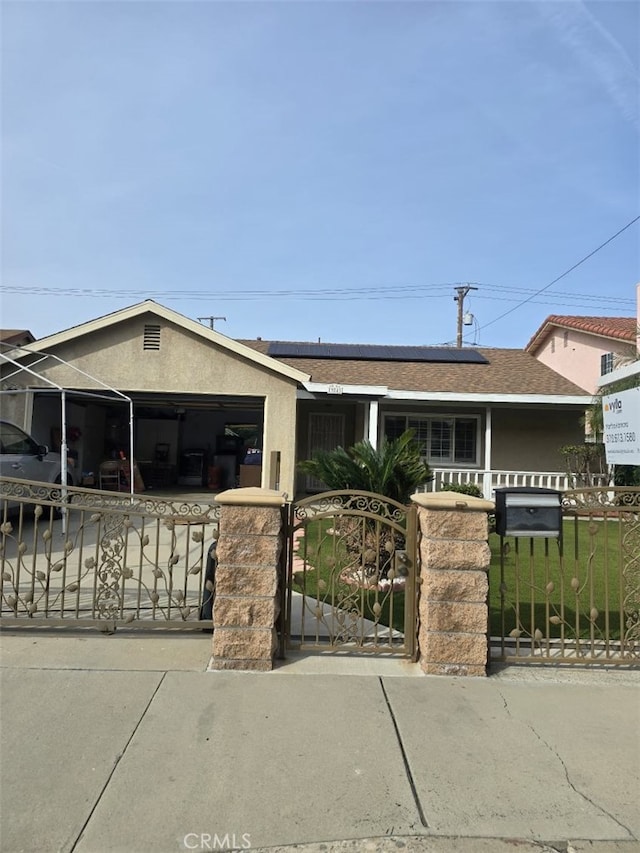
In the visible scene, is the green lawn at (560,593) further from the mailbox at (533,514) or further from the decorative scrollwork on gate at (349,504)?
the decorative scrollwork on gate at (349,504)

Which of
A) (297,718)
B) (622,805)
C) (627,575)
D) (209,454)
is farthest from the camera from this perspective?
(209,454)

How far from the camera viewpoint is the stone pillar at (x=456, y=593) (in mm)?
4078

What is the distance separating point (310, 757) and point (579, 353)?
845 inches

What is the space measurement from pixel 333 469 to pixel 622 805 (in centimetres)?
469

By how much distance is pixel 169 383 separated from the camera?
12953 mm

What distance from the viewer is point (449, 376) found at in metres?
15.0

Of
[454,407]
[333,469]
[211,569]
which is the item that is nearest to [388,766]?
[211,569]

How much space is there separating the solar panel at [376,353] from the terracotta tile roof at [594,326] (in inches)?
177

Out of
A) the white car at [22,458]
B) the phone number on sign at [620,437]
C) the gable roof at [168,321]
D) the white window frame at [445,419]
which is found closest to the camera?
the phone number on sign at [620,437]

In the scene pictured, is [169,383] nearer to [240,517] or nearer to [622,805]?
[240,517]

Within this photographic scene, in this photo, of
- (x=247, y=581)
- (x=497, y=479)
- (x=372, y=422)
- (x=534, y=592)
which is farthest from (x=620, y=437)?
(x=497, y=479)

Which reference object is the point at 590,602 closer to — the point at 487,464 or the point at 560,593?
the point at 560,593
